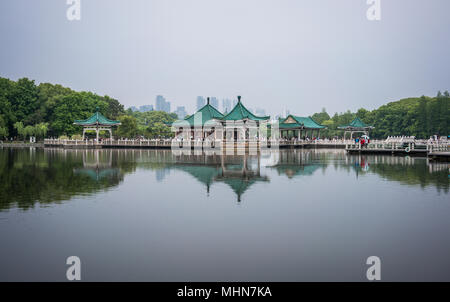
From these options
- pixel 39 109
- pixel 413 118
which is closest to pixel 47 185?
pixel 39 109

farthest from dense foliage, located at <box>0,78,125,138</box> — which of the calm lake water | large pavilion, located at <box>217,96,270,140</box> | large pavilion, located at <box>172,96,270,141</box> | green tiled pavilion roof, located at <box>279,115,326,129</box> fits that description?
the calm lake water

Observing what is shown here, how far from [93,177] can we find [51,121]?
55.0 metres

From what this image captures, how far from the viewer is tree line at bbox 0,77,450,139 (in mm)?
62219

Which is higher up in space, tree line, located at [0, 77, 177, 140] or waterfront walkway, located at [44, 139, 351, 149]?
tree line, located at [0, 77, 177, 140]

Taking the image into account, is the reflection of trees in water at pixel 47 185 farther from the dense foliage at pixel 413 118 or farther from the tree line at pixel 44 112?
the dense foliage at pixel 413 118

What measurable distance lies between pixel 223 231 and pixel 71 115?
59486 mm

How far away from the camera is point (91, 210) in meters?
10.7

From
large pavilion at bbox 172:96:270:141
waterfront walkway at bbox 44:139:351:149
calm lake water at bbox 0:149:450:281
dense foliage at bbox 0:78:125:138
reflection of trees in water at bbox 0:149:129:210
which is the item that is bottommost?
calm lake water at bbox 0:149:450:281

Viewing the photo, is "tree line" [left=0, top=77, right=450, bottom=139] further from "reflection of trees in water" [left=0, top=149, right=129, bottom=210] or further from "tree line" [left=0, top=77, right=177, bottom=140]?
"reflection of trees in water" [left=0, top=149, right=129, bottom=210]

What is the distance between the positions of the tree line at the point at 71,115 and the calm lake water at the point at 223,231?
4986 cm

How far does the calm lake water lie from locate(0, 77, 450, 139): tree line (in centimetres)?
4986

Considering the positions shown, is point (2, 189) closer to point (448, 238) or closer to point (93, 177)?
point (93, 177)

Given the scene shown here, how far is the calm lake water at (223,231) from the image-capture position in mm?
6402

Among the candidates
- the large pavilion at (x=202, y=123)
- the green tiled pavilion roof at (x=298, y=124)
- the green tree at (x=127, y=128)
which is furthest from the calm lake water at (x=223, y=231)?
the green tree at (x=127, y=128)
